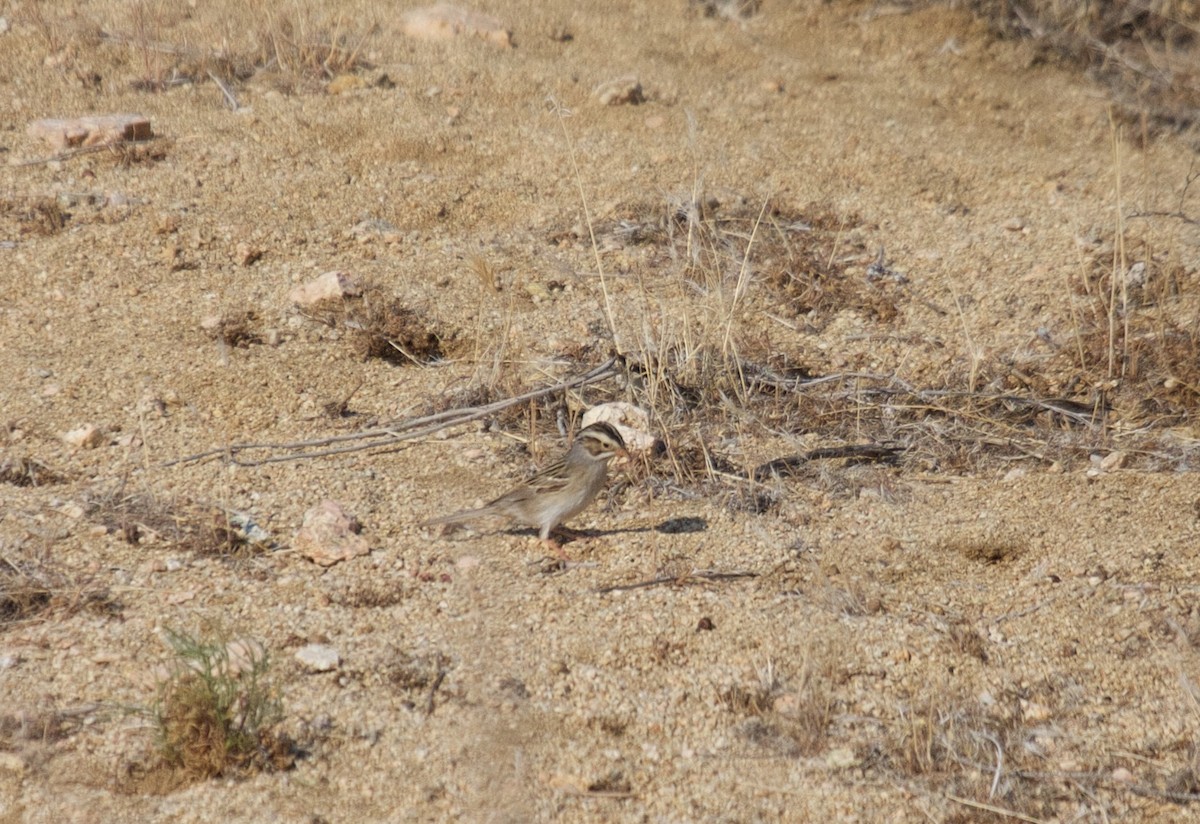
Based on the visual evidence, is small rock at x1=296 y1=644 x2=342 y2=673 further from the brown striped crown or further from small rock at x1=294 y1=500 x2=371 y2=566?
the brown striped crown

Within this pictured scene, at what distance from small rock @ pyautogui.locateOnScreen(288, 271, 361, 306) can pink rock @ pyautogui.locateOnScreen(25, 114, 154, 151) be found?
2164mm

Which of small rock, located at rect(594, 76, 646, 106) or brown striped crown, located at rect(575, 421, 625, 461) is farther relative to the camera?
small rock, located at rect(594, 76, 646, 106)

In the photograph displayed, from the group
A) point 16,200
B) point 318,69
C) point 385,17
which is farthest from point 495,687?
point 385,17

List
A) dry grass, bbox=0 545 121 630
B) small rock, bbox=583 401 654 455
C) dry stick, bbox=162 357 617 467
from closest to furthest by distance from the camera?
dry grass, bbox=0 545 121 630
dry stick, bbox=162 357 617 467
small rock, bbox=583 401 654 455

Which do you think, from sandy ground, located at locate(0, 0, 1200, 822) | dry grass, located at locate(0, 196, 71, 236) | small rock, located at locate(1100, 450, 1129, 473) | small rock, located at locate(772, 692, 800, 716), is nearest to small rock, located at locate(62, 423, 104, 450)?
sandy ground, located at locate(0, 0, 1200, 822)

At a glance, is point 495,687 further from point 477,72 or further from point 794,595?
point 477,72

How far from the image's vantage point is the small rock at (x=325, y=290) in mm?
7520

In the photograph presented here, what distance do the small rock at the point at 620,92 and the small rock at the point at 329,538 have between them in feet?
16.2

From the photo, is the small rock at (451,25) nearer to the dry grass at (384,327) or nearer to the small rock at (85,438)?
the dry grass at (384,327)

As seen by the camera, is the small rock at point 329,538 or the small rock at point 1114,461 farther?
the small rock at point 1114,461

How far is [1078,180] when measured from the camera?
365 inches

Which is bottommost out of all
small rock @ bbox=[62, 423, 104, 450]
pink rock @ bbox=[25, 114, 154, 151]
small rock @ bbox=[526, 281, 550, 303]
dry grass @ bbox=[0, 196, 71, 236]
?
small rock @ bbox=[526, 281, 550, 303]

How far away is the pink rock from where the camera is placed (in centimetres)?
877

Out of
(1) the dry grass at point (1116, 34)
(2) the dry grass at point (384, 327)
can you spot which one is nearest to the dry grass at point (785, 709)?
(2) the dry grass at point (384, 327)
